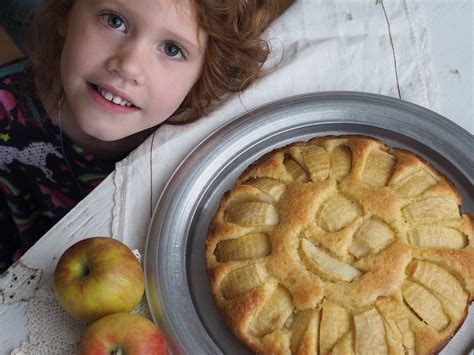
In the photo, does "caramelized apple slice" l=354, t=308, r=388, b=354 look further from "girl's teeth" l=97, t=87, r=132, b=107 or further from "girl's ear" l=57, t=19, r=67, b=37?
"girl's ear" l=57, t=19, r=67, b=37

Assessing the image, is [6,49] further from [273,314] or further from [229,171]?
[273,314]

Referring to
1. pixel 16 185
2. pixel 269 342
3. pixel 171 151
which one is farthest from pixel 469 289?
pixel 16 185

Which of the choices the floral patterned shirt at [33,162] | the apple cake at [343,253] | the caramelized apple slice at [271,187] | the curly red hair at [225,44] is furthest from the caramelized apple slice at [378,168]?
the floral patterned shirt at [33,162]

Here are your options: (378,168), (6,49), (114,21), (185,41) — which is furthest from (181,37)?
(6,49)

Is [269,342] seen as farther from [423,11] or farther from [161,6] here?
[423,11]

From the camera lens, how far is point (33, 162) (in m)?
1.22

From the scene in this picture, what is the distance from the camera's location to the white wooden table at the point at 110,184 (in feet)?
2.61

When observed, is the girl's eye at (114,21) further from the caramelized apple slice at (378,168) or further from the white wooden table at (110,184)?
the caramelized apple slice at (378,168)

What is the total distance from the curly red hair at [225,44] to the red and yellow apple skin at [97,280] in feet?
1.09

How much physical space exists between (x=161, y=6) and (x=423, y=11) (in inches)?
21.7

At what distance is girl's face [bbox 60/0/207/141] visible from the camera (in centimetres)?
90

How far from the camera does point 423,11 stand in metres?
1.10

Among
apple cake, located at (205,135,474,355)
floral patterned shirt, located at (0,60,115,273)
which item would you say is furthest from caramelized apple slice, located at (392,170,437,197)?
floral patterned shirt, located at (0,60,115,273)

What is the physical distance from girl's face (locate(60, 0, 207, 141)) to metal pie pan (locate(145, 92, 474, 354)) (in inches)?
5.4
